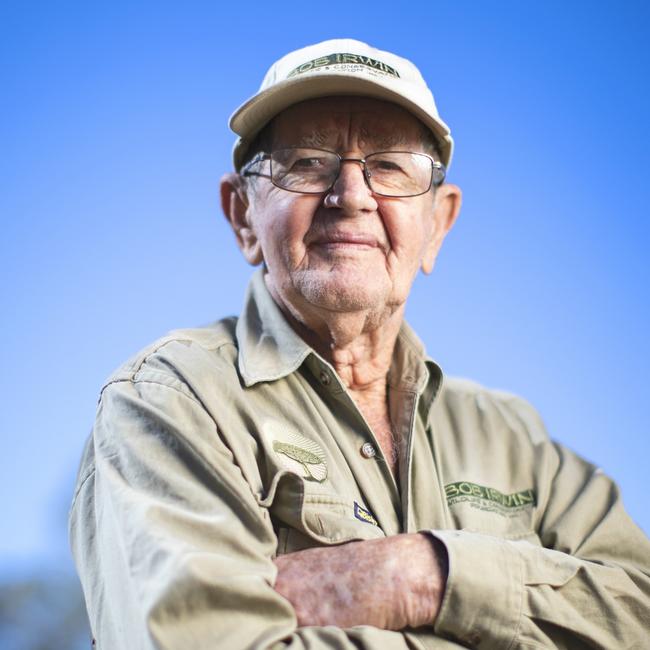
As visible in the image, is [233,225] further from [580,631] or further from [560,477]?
[580,631]

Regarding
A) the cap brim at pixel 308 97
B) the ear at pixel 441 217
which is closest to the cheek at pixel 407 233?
the ear at pixel 441 217

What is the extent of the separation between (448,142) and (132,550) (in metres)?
1.91

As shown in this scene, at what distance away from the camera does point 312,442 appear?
2766 mm

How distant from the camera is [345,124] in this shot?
119 inches

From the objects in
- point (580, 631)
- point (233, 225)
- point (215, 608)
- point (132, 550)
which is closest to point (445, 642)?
point (580, 631)

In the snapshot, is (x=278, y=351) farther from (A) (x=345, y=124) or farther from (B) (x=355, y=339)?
(A) (x=345, y=124)

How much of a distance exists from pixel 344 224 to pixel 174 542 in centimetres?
127

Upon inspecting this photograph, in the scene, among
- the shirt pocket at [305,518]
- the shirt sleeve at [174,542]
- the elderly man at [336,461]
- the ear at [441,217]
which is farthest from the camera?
the ear at [441,217]

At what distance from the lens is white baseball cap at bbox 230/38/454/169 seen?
9.71 ft

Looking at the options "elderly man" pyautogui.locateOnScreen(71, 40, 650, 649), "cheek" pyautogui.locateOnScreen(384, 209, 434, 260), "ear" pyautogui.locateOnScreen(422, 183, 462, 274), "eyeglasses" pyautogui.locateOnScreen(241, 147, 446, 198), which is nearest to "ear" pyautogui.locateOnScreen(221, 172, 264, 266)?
"elderly man" pyautogui.locateOnScreen(71, 40, 650, 649)

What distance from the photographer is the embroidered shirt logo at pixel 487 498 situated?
304 centimetres

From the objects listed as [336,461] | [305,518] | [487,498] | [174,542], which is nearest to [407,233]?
[336,461]

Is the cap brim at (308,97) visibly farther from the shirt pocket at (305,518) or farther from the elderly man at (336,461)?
the shirt pocket at (305,518)

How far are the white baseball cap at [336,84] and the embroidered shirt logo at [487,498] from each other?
1.26 metres
